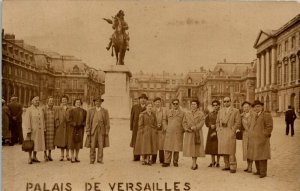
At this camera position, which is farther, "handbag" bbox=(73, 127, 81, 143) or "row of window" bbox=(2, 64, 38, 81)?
"row of window" bbox=(2, 64, 38, 81)

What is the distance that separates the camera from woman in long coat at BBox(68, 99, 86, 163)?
6.53 m

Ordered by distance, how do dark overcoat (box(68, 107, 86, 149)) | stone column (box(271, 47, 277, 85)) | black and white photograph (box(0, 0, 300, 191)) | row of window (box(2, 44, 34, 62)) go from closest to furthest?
black and white photograph (box(0, 0, 300, 191))
dark overcoat (box(68, 107, 86, 149))
row of window (box(2, 44, 34, 62))
stone column (box(271, 47, 277, 85))

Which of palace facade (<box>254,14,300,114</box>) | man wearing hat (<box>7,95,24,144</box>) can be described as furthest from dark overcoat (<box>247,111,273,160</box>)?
man wearing hat (<box>7,95,24,144</box>)

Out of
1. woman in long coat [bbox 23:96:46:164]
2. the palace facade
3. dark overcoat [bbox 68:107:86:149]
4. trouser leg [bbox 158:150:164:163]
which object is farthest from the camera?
the palace facade

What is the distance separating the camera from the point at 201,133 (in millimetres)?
6340

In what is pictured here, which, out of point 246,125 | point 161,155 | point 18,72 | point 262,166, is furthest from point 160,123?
point 18,72

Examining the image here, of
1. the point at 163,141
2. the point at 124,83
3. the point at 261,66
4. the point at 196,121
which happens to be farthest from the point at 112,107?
the point at 261,66

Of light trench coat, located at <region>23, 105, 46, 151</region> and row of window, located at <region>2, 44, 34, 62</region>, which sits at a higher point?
row of window, located at <region>2, 44, 34, 62</region>

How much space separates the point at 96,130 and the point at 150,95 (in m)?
1.70

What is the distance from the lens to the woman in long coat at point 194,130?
6.25 metres

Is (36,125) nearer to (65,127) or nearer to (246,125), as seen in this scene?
(65,127)

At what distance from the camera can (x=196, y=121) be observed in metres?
6.24

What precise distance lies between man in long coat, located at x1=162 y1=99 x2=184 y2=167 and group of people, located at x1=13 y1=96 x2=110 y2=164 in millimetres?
1115

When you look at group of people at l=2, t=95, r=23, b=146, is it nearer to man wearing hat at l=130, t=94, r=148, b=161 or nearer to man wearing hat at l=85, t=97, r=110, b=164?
man wearing hat at l=85, t=97, r=110, b=164
